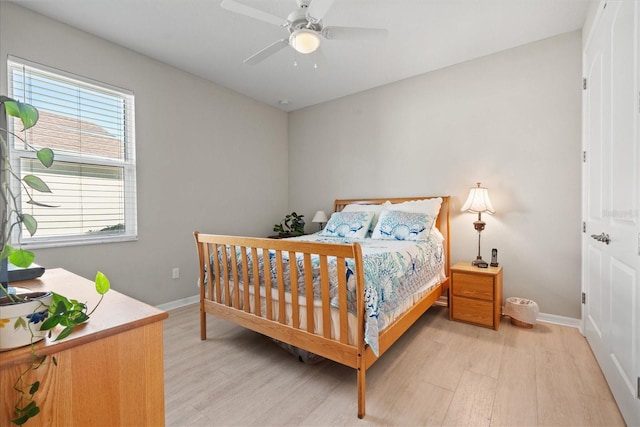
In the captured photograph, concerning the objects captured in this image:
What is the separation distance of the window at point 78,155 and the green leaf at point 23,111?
6.68 ft

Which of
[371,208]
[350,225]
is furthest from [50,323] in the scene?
[371,208]

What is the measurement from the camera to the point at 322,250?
5.39 ft

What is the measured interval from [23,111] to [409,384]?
2138 mm

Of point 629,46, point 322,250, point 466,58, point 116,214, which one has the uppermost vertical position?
point 466,58

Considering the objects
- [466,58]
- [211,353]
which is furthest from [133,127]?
[466,58]

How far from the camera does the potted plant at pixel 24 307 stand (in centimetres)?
59

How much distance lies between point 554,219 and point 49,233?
4.46m

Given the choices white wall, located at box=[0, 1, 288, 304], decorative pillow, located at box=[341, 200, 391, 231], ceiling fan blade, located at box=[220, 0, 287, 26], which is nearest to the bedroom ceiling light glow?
decorative pillow, located at box=[341, 200, 391, 231]

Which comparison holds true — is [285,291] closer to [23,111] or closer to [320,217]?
[23,111]

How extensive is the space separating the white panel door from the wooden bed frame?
1125 mm

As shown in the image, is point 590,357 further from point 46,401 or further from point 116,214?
point 116,214

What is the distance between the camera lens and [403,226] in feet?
9.70

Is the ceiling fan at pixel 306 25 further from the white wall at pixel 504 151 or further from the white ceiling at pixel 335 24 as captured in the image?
the white wall at pixel 504 151

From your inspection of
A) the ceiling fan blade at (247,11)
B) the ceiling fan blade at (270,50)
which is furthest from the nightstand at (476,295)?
the ceiling fan blade at (247,11)
